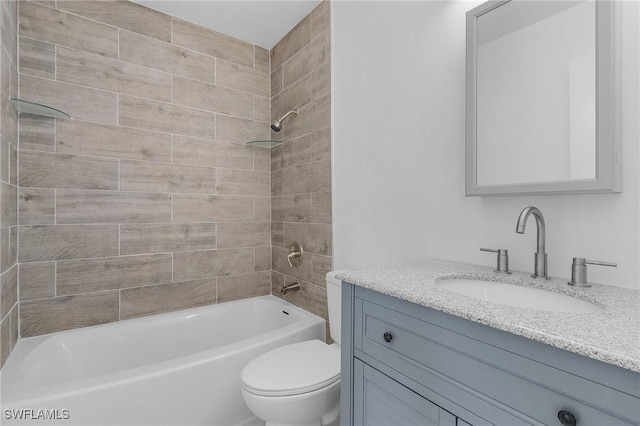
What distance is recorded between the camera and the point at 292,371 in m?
1.35

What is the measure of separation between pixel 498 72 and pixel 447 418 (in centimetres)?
117

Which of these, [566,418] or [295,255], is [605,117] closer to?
[566,418]

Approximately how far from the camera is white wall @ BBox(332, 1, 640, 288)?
91cm

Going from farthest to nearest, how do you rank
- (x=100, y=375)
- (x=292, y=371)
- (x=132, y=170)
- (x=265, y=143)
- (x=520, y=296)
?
(x=265, y=143)
(x=132, y=170)
(x=100, y=375)
(x=292, y=371)
(x=520, y=296)

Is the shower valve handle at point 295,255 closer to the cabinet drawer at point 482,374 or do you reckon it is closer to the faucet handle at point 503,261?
the cabinet drawer at point 482,374

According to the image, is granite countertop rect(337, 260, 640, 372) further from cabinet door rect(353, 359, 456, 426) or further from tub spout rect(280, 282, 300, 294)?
tub spout rect(280, 282, 300, 294)

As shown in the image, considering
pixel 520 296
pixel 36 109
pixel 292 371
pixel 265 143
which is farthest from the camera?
pixel 265 143

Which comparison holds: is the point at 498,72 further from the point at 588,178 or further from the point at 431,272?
the point at 431,272

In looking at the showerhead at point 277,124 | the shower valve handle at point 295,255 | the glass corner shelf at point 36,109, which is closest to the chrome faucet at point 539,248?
the shower valve handle at point 295,255

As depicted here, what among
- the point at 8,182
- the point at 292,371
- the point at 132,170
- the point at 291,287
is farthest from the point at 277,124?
the point at 292,371

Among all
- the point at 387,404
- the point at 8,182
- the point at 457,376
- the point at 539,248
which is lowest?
the point at 387,404

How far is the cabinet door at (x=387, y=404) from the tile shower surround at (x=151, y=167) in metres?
0.98

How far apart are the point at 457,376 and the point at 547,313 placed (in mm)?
252

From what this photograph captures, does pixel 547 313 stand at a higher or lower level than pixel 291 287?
higher
